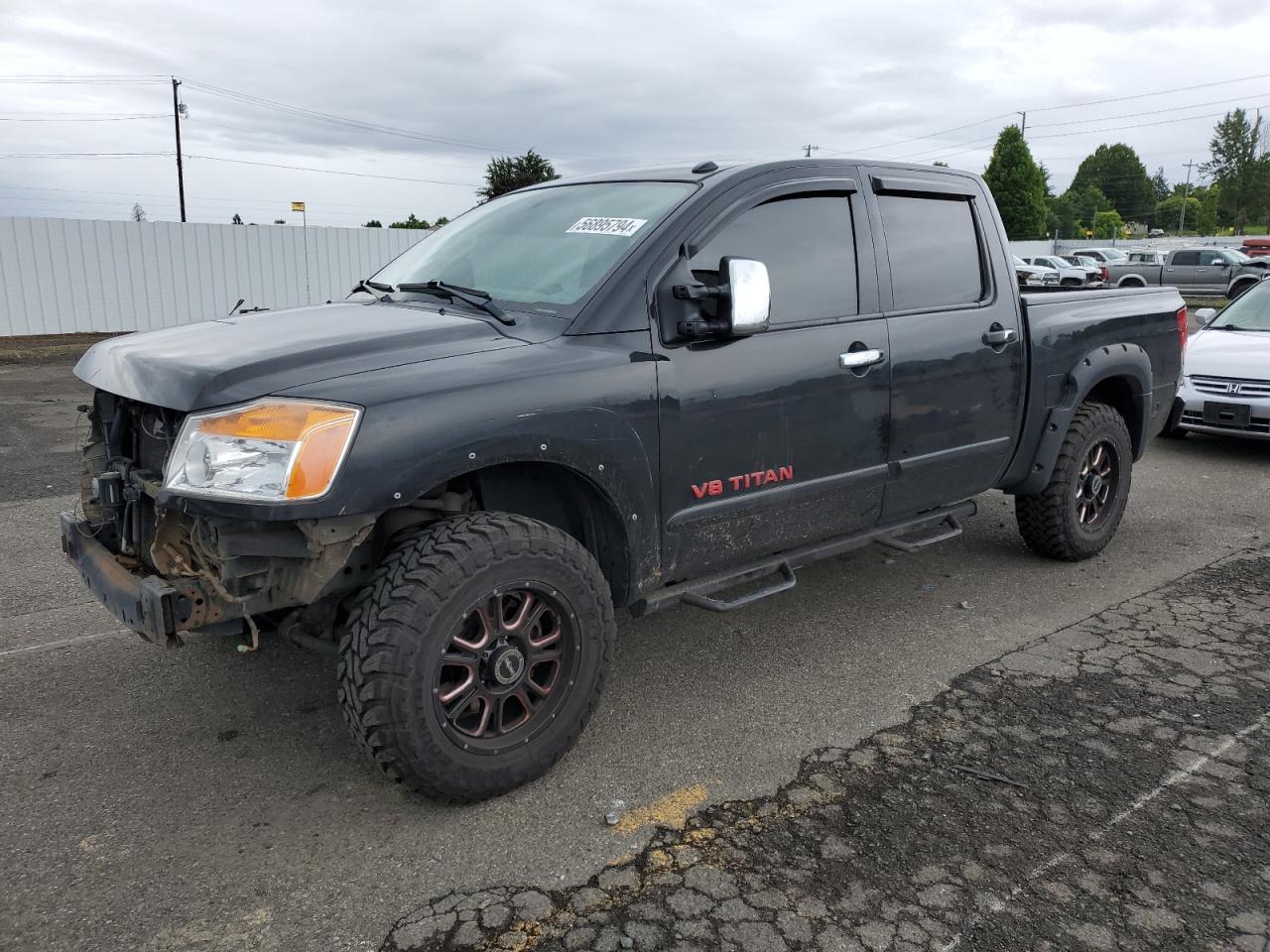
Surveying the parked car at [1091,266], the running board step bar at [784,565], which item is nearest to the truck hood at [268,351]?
the running board step bar at [784,565]

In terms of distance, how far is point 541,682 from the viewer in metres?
3.08

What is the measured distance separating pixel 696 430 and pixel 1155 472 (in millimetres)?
5789

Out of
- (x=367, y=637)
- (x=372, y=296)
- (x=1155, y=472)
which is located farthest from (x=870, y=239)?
(x=1155, y=472)

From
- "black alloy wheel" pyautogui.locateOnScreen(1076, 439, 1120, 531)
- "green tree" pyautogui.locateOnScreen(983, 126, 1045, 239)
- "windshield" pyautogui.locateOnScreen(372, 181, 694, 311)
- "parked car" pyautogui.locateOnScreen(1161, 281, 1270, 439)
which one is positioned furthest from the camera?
"green tree" pyautogui.locateOnScreen(983, 126, 1045, 239)

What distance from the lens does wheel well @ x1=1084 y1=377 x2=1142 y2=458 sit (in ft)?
17.4

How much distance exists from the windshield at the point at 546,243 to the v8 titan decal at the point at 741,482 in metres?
0.77

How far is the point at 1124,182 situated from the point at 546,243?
123m

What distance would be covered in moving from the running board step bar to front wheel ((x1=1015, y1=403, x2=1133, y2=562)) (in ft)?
1.84

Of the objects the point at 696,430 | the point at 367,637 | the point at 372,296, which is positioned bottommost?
the point at 367,637

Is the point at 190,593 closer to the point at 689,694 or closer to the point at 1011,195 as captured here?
the point at 689,694

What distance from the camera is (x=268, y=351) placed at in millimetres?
2887

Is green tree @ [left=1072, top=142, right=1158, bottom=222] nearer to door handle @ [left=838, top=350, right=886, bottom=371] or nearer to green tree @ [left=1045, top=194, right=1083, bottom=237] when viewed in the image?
green tree @ [left=1045, top=194, right=1083, bottom=237]

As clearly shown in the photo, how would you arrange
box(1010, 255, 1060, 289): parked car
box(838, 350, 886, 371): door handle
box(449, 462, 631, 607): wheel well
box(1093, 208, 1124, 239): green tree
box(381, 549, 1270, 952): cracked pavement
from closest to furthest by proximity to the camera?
1. box(381, 549, 1270, 952): cracked pavement
2. box(449, 462, 631, 607): wheel well
3. box(838, 350, 886, 371): door handle
4. box(1010, 255, 1060, 289): parked car
5. box(1093, 208, 1124, 239): green tree

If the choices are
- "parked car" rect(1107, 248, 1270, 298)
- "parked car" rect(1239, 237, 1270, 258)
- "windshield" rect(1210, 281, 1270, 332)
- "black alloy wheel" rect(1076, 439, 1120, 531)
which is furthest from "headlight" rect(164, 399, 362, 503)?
"parked car" rect(1239, 237, 1270, 258)
